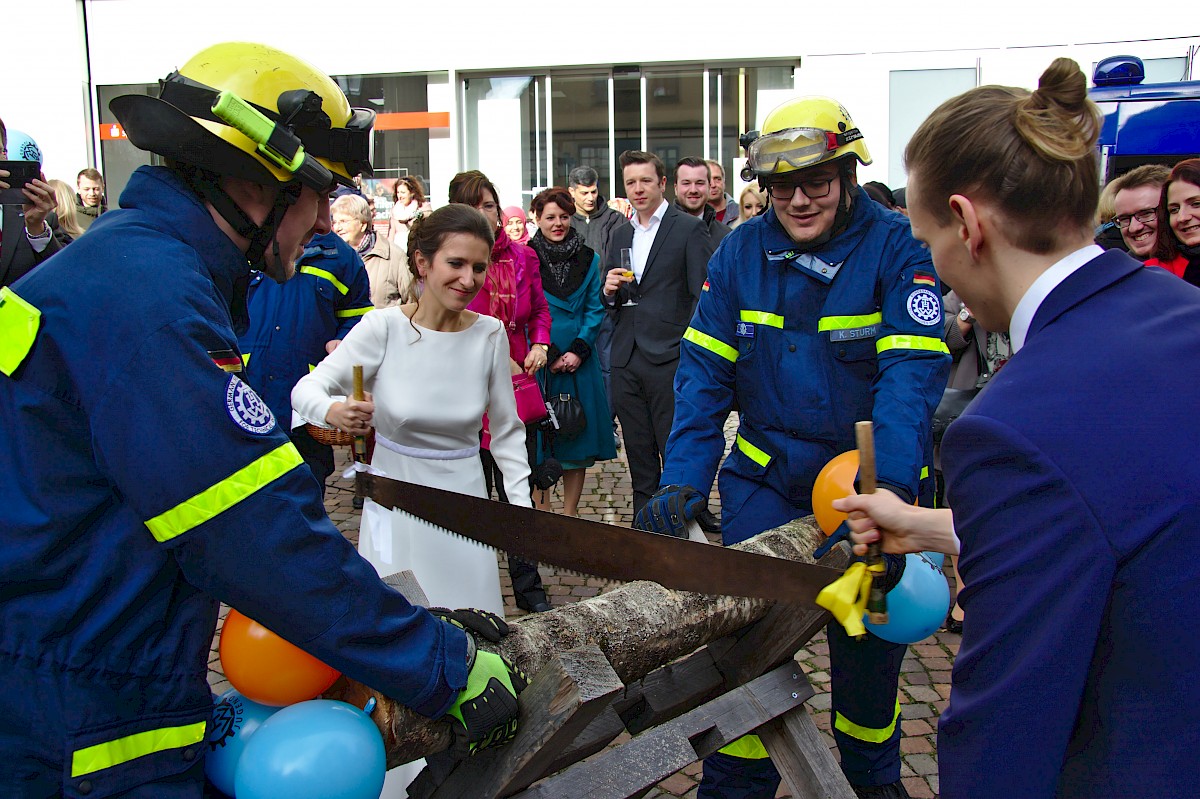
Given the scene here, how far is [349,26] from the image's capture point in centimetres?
1719

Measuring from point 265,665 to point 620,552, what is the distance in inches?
42.1

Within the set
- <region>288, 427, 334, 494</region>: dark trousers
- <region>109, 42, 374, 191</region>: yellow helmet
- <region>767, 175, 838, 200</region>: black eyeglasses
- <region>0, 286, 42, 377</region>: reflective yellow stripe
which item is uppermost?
<region>109, 42, 374, 191</region>: yellow helmet

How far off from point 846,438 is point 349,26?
1643 cm

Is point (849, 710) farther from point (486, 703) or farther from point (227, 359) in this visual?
point (227, 359)

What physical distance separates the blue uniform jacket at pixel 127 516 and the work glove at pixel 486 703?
1.09 feet

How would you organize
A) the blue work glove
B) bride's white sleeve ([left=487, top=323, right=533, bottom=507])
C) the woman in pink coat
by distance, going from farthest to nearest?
the woman in pink coat, bride's white sleeve ([left=487, top=323, right=533, bottom=507]), the blue work glove

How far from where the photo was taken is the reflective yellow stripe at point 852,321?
319cm

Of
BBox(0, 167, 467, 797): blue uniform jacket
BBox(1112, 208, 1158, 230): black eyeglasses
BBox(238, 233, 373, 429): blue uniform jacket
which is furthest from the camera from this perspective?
BBox(238, 233, 373, 429): blue uniform jacket

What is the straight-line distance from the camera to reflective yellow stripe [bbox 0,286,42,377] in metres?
1.60

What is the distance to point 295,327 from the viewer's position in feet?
17.7

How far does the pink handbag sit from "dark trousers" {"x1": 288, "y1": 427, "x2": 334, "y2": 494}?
1.16m

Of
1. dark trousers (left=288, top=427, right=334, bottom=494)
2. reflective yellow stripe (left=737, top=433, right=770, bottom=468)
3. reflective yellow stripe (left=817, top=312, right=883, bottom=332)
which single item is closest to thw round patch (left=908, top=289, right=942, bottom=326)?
reflective yellow stripe (left=817, top=312, right=883, bottom=332)

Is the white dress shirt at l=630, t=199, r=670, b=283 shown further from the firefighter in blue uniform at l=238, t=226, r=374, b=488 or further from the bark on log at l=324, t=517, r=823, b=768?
the bark on log at l=324, t=517, r=823, b=768

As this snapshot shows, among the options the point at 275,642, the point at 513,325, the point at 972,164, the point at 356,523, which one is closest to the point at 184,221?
the point at 275,642
